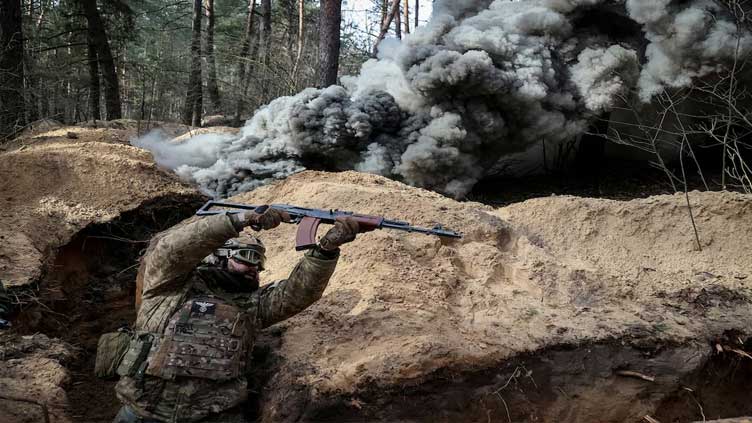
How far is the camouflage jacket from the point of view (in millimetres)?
3627

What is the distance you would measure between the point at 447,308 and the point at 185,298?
2238mm

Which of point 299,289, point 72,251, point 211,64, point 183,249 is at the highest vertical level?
point 211,64

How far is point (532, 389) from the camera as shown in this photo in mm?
4336

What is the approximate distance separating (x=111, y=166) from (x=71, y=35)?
31.5ft

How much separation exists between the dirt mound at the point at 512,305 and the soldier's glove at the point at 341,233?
1.03 meters

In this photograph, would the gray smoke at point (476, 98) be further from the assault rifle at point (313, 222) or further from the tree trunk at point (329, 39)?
the assault rifle at point (313, 222)

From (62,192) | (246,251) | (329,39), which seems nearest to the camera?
(246,251)

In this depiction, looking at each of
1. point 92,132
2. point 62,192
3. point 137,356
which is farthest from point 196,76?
→ point 137,356

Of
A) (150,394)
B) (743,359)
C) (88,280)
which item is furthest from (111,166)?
(743,359)

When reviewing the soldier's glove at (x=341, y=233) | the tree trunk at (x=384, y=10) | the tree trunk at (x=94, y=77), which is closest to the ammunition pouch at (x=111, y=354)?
the soldier's glove at (x=341, y=233)

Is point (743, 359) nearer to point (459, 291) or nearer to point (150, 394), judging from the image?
point (459, 291)

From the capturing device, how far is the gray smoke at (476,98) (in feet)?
30.1

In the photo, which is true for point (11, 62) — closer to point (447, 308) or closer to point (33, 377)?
point (33, 377)

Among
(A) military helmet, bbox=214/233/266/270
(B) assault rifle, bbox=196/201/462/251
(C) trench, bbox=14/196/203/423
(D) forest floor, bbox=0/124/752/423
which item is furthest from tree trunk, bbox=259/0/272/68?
(B) assault rifle, bbox=196/201/462/251
